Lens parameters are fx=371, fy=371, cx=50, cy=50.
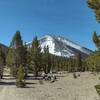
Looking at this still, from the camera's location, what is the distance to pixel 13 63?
91125 mm

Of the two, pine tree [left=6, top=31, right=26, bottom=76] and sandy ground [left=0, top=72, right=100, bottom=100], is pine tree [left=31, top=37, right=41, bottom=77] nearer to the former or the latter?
pine tree [left=6, top=31, right=26, bottom=76]

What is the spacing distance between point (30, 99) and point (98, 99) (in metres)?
6.49

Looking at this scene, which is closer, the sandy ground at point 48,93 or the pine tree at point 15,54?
the sandy ground at point 48,93

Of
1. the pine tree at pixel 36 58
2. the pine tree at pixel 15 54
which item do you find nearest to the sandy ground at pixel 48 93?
the pine tree at pixel 15 54

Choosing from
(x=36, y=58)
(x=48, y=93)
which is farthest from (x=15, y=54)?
(x=48, y=93)

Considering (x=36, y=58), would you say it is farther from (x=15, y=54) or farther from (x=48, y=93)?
(x=48, y=93)

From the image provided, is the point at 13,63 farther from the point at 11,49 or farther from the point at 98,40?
the point at 98,40

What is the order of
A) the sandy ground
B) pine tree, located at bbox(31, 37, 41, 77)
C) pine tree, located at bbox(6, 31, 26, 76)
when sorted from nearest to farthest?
1. the sandy ground
2. pine tree, located at bbox(6, 31, 26, 76)
3. pine tree, located at bbox(31, 37, 41, 77)

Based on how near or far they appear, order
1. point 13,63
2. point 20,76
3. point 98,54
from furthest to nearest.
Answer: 1. point 13,63
2. point 20,76
3. point 98,54

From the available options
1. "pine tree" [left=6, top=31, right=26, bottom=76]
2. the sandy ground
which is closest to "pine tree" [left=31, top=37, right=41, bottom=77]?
"pine tree" [left=6, top=31, right=26, bottom=76]

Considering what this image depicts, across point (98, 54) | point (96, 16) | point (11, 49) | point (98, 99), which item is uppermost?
point (11, 49)

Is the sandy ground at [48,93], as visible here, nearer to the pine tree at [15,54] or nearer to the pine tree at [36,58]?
the pine tree at [15,54]

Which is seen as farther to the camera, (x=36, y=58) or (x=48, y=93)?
(x=36, y=58)

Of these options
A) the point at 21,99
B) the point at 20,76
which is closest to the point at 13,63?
the point at 20,76
